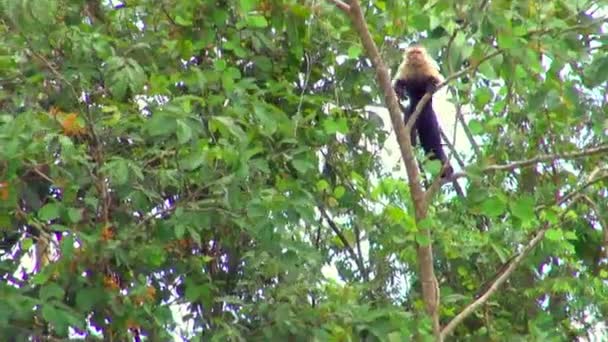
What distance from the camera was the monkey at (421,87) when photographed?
15.4 ft

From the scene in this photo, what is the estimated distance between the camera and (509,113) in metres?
5.11

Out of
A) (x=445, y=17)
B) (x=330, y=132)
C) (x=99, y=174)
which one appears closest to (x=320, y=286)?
(x=330, y=132)

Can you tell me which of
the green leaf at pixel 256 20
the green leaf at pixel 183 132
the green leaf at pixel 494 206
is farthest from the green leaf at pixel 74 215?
the green leaf at pixel 494 206

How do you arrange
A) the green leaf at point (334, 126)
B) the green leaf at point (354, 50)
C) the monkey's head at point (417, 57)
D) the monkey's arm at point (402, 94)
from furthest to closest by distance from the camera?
the monkey's arm at point (402, 94) < the monkey's head at point (417, 57) < the green leaf at point (334, 126) < the green leaf at point (354, 50)

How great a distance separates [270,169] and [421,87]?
0.66m

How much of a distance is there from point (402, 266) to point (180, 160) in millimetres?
1392

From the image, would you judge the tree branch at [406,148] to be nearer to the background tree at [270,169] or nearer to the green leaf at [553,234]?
the background tree at [270,169]

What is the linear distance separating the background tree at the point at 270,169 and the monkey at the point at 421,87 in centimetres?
16

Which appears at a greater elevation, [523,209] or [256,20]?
[256,20]

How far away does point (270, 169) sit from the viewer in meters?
4.48

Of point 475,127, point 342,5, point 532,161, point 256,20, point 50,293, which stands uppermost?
point 256,20

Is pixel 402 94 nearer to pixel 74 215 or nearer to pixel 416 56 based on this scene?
pixel 416 56

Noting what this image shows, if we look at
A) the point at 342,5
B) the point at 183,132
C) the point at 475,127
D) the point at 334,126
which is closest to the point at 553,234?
the point at 475,127

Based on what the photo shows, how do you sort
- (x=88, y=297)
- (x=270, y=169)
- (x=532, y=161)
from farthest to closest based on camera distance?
(x=270, y=169)
(x=88, y=297)
(x=532, y=161)
